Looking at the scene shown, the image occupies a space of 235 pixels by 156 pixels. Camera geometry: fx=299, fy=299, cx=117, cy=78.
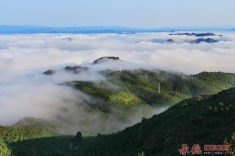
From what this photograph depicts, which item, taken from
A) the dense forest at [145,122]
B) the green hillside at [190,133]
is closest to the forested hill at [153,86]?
the dense forest at [145,122]

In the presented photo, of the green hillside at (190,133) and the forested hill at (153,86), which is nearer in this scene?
the green hillside at (190,133)

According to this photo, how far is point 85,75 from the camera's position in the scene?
186 meters

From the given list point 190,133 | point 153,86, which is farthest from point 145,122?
point 153,86

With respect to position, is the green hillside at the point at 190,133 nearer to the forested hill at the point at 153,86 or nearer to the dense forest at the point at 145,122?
the dense forest at the point at 145,122

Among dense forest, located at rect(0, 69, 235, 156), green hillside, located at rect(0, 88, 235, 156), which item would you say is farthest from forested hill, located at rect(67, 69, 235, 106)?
green hillside, located at rect(0, 88, 235, 156)

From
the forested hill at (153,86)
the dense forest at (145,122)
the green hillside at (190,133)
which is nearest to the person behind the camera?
the green hillside at (190,133)

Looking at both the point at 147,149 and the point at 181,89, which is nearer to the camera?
the point at 147,149

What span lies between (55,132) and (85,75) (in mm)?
80098

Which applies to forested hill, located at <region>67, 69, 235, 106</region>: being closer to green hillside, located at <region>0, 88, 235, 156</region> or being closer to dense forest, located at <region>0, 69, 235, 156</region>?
dense forest, located at <region>0, 69, 235, 156</region>

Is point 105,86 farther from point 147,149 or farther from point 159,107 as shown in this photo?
point 147,149

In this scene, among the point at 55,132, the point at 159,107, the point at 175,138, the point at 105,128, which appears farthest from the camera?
the point at 159,107

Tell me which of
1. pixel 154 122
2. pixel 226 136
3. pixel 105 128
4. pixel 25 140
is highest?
pixel 226 136

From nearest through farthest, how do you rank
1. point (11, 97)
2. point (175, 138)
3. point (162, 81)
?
point (175, 138) < point (11, 97) < point (162, 81)

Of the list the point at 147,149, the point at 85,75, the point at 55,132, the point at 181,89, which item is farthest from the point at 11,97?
the point at 147,149
